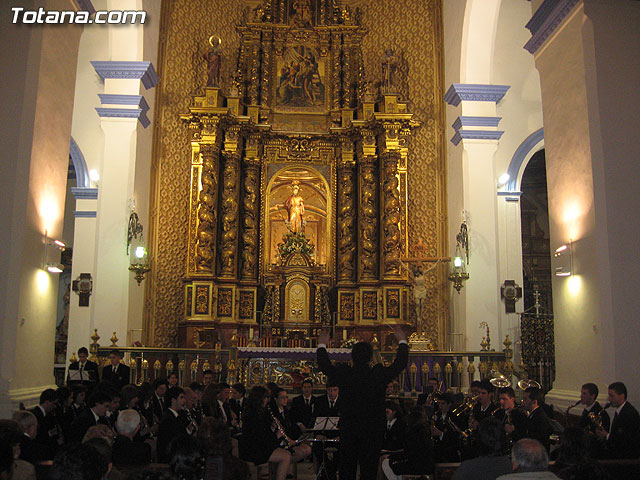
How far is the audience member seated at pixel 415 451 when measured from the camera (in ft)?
19.8

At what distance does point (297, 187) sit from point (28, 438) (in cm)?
1308

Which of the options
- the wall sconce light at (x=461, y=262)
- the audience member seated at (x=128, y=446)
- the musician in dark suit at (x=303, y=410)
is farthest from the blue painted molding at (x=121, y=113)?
the audience member seated at (x=128, y=446)

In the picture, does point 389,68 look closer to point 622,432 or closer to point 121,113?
point 121,113

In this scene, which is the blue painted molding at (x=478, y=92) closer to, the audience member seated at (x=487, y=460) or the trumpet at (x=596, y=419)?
the trumpet at (x=596, y=419)

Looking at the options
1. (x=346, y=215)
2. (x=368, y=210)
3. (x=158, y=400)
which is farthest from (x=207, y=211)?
(x=158, y=400)

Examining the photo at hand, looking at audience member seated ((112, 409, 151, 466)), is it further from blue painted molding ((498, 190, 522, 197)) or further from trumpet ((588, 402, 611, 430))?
blue painted molding ((498, 190, 522, 197))

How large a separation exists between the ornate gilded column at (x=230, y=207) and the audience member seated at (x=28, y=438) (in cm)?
1138

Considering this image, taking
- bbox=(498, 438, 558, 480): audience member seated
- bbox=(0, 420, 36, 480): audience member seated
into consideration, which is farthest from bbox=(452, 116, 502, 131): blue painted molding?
bbox=(0, 420, 36, 480): audience member seated

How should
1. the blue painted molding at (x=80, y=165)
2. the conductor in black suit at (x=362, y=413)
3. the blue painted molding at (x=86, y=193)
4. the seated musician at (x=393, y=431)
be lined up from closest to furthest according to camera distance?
1. the conductor in black suit at (x=362, y=413)
2. the seated musician at (x=393, y=431)
3. the blue painted molding at (x=80, y=165)
4. the blue painted molding at (x=86, y=193)

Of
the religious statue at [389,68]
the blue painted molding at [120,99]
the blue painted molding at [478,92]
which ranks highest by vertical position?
the religious statue at [389,68]

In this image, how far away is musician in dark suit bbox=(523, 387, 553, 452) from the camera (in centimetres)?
657

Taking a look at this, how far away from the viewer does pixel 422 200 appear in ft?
58.5

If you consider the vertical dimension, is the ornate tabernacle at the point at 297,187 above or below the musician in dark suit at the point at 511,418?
above

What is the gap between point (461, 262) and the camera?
15734 mm
